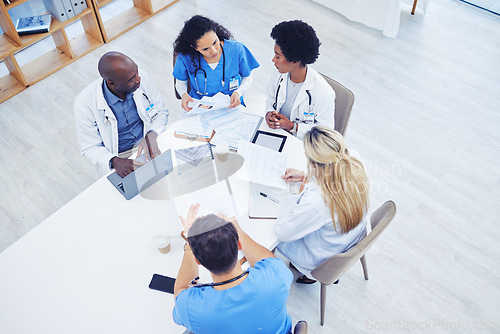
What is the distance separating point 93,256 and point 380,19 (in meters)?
3.40

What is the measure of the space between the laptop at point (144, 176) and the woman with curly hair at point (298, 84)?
2.01 ft

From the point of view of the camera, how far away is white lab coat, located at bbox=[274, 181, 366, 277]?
5.83ft

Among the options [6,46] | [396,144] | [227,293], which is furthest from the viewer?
[6,46]

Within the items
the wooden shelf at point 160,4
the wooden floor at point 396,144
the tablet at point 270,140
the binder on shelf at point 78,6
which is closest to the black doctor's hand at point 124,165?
the tablet at point 270,140

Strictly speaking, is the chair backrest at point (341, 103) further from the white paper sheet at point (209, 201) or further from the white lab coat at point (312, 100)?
the white paper sheet at point (209, 201)

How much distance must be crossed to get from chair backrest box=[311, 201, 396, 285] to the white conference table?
0.93ft

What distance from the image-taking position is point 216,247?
1.46m

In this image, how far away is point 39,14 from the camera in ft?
12.3

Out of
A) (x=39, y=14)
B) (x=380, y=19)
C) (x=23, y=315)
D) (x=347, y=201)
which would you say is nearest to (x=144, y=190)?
(x=23, y=315)

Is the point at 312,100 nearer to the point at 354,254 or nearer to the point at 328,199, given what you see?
the point at 328,199

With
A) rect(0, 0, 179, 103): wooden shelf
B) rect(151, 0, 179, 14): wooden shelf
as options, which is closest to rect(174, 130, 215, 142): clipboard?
rect(0, 0, 179, 103): wooden shelf

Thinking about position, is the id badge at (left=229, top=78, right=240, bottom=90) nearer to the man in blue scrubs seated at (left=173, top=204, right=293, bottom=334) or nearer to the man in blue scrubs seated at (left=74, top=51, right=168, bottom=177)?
the man in blue scrubs seated at (left=74, top=51, right=168, bottom=177)

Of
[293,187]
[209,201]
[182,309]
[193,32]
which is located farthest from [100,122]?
[182,309]

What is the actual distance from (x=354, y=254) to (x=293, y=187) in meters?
0.45
